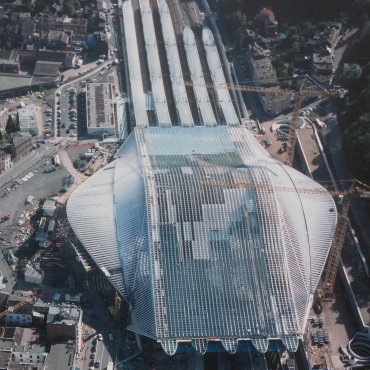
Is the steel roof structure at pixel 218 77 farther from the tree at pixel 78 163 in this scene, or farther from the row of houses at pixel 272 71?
the tree at pixel 78 163

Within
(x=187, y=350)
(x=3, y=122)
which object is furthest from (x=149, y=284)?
(x=3, y=122)

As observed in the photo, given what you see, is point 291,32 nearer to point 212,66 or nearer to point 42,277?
point 212,66

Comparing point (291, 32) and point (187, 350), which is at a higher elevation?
point (291, 32)

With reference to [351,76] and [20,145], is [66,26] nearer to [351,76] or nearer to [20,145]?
[20,145]

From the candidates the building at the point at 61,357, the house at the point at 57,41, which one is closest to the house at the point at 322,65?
the house at the point at 57,41

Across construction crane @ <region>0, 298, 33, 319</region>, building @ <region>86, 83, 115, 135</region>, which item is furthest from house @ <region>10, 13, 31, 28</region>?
construction crane @ <region>0, 298, 33, 319</region>

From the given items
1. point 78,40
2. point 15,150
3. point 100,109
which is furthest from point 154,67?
point 15,150

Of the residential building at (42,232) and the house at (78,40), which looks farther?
the house at (78,40)
